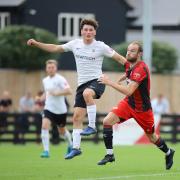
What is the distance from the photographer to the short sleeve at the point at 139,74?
16156 millimetres

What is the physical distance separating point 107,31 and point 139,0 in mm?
4697

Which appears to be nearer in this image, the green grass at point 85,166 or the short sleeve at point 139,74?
the green grass at point 85,166

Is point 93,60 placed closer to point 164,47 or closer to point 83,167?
point 83,167

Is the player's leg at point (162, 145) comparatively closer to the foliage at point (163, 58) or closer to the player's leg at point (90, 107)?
the player's leg at point (90, 107)

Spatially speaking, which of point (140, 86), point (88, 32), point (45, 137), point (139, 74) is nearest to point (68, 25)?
point (45, 137)

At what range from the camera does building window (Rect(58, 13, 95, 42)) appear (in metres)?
54.7

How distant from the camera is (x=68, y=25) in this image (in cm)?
5481

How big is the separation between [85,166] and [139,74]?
319cm

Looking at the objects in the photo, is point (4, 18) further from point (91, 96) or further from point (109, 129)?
point (109, 129)

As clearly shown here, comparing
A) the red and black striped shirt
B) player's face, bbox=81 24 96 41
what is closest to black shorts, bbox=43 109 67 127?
player's face, bbox=81 24 96 41

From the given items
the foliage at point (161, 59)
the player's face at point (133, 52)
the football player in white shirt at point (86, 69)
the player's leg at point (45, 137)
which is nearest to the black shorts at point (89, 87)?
the football player in white shirt at point (86, 69)

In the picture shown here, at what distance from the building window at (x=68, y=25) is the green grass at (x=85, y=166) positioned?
98.5ft

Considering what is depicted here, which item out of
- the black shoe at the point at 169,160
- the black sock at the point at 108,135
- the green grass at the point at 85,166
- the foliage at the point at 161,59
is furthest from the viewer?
the foliage at the point at 161,59

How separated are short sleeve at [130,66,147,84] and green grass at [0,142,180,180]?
1.59 metres
